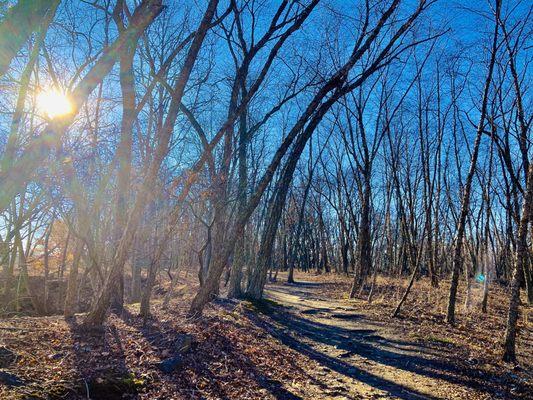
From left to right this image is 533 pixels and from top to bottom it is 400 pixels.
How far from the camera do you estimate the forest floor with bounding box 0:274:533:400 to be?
4199 millimetres

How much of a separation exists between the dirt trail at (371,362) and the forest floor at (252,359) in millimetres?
24

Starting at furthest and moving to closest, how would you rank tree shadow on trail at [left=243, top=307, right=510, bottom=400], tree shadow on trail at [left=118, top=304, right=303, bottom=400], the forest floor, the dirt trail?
tree shadow on trail at [left=243, top=307, right=510, bottom=400]
the dirt trail
tree shadow on trail at [left=118, top=304, right=303, bottom=400]
the forest floor

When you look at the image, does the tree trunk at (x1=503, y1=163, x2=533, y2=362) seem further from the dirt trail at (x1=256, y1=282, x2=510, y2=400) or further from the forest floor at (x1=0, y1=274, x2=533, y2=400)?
the dirt trail at (x1=256, y1=282, x2=510, y2=400)

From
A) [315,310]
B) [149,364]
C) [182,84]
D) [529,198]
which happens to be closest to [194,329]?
[149,364]

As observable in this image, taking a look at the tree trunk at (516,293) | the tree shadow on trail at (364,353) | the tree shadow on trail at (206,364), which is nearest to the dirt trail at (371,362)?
the tree shadow on trail at (364,353)

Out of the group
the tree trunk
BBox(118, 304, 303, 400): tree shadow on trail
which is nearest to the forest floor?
BBox(118, 304, 303, 400): tree shadow on trail

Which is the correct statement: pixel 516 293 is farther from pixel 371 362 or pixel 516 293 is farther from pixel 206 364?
pixel 206 364

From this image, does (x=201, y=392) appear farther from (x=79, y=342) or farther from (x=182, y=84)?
(x=182, y=84)

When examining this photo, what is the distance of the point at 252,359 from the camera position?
585 centimetres

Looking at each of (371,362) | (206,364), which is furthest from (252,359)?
(371,362)

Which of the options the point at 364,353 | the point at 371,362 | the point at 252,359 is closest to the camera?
the point at 252,359

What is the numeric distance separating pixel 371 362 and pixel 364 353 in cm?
58

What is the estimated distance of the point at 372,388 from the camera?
525 cm

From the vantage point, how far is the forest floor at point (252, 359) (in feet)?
13.8
